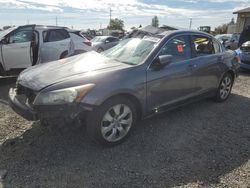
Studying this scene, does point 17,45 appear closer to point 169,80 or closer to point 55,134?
point 55,134

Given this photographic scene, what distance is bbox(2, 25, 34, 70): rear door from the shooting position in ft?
21.5

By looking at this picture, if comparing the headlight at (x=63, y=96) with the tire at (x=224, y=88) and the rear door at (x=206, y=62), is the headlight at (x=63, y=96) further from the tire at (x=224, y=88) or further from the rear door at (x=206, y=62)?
the tire at (x=224, y=88)

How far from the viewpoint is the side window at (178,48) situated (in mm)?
3992

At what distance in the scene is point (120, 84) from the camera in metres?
3.27

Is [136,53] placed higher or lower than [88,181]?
higher

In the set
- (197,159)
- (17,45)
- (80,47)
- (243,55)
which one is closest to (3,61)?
(17,45)

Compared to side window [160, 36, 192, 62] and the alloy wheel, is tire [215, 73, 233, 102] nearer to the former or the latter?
side window [160, 36, 192, 62]

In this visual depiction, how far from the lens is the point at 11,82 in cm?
698

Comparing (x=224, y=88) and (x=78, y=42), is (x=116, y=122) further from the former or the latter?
(x=78, y=42)

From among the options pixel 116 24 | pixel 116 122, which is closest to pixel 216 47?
pixel 116 122

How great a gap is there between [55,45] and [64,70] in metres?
4.18

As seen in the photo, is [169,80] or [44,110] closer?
[44,110]

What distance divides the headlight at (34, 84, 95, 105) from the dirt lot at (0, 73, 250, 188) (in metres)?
0.74

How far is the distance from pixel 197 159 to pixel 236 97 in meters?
3.20
